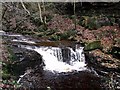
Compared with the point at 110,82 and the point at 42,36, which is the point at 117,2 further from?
the point at 110,82

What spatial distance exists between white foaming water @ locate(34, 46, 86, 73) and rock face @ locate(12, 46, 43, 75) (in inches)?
10.2

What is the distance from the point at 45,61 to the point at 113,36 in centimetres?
332

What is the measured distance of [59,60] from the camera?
980cm

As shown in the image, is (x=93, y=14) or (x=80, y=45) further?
(x=93, y=14)

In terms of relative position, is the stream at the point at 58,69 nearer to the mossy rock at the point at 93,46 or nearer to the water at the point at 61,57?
the water at the point at 61,57

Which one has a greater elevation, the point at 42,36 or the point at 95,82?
the point at 42,36

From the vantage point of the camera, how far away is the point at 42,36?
36.8ft

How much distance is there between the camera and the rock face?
9.02 m

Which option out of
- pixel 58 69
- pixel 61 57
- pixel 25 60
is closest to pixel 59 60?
pixel 61 57

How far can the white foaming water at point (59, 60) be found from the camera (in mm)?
9297

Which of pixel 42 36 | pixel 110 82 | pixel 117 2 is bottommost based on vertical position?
pixel 110 82

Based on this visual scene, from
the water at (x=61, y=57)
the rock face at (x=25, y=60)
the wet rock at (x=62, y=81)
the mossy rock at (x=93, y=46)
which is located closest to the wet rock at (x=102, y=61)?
the mossy rock at (x=93, y=46)

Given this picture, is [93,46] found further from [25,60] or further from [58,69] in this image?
[25,60]

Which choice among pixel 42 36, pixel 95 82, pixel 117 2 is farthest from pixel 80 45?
pixel 117 2
